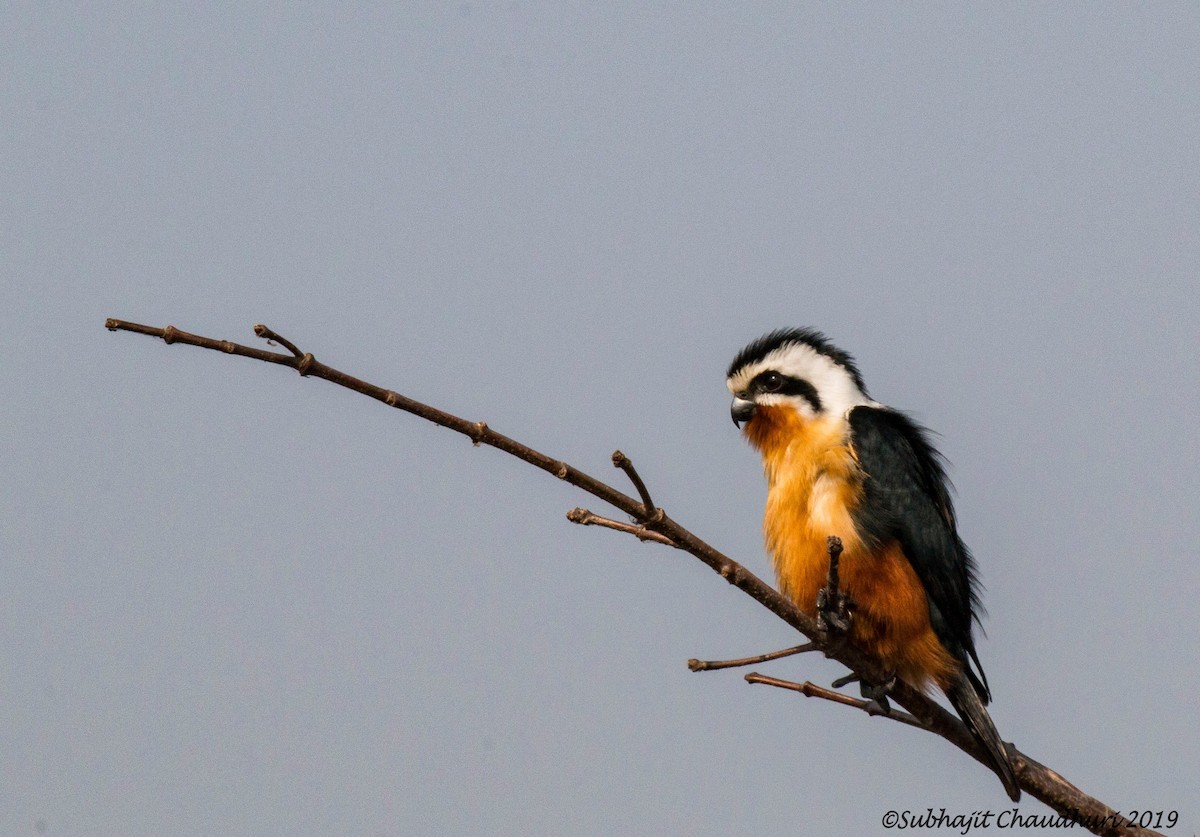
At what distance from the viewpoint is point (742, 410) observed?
8.24 metres

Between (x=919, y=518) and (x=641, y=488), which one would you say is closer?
(x=641, y=488)

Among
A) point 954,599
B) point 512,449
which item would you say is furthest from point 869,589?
point 512,449

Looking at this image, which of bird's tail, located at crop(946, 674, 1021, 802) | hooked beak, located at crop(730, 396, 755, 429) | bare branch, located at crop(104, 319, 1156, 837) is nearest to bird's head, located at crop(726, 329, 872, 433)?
hooked beak, located at crop(730, 396, 755, 429)

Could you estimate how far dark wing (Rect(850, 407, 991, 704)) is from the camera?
7277mm

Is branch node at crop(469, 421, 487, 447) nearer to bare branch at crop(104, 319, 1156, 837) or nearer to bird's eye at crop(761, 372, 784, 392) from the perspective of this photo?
bare branch at crop(104, 319, 1156, 837)

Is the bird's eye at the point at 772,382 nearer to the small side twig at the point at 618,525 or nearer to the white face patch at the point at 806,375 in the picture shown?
the white face patch at the point at 806,375

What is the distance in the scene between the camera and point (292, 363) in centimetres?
395

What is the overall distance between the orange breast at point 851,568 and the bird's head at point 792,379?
0.46m

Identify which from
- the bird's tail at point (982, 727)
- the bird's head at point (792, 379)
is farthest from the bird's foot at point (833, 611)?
the bird's head at point (792, 379)

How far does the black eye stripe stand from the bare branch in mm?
2286

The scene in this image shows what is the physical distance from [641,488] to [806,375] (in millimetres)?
4104

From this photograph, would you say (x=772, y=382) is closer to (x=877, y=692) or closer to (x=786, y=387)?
(x=786, y=387)

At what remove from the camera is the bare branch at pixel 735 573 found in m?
3.89

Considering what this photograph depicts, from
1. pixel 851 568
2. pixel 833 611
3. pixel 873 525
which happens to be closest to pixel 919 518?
pixel 873 525
